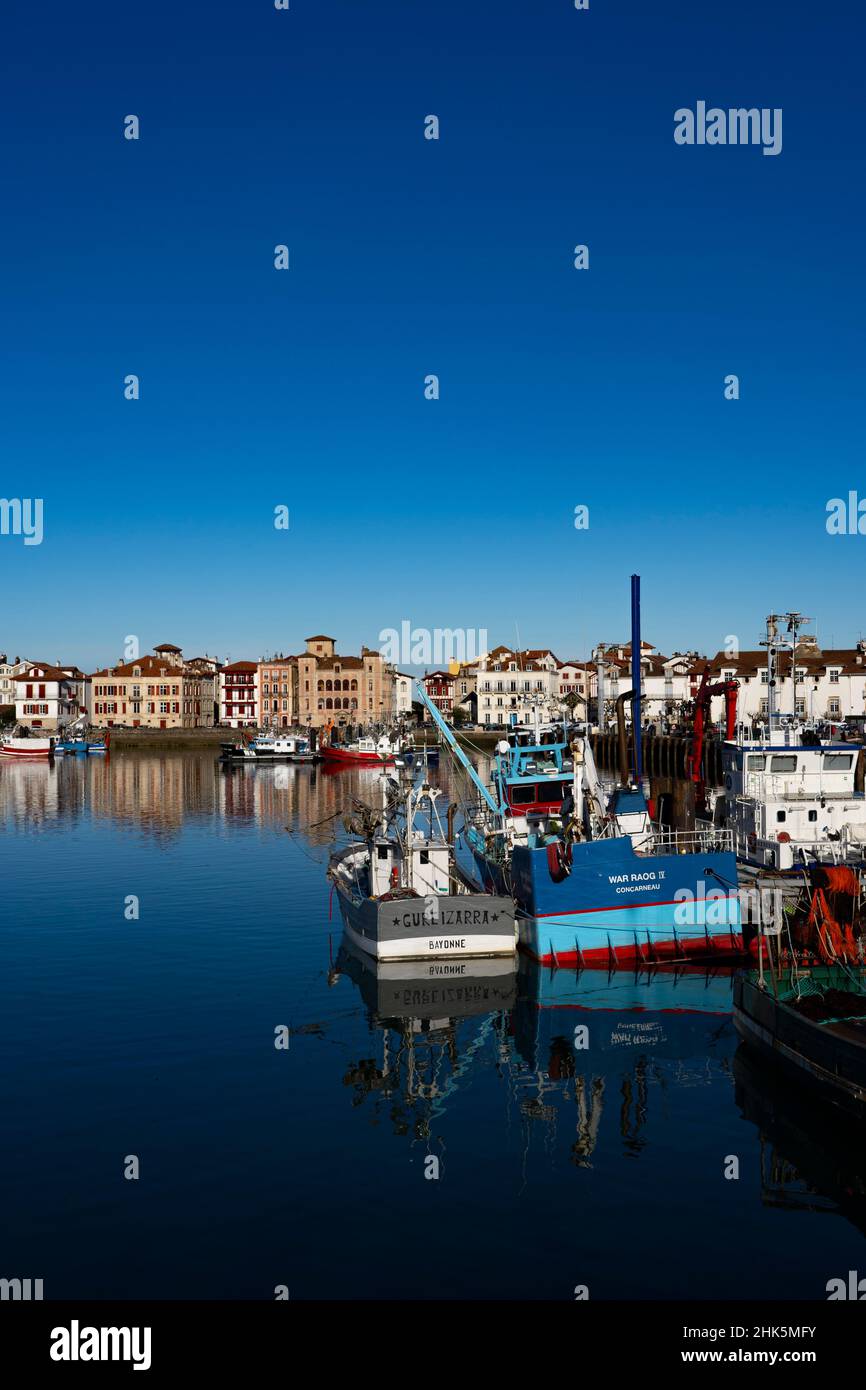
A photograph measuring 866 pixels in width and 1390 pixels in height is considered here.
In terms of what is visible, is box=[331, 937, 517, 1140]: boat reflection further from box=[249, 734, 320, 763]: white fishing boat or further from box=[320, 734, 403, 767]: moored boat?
box=[249, 734, 320, 763]: white fishing boat

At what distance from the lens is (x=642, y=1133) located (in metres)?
18.5

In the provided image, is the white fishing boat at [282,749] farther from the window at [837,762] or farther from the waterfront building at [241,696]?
the window at [837,762]

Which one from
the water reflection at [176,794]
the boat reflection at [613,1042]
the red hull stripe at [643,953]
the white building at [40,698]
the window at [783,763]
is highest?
the white building at [40,698]

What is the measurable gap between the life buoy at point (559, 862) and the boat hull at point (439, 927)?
146 centimetres

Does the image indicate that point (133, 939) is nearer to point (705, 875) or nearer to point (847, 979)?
point (705, 875)

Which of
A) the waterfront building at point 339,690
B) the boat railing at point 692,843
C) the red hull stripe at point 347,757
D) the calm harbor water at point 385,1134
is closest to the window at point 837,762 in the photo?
the boat railing at point 692,843

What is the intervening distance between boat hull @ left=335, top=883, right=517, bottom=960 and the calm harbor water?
75 centimetres

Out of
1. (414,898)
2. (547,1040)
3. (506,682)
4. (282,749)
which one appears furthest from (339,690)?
(547,1040)

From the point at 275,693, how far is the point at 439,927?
453ft

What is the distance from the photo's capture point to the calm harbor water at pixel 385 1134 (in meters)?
14.2

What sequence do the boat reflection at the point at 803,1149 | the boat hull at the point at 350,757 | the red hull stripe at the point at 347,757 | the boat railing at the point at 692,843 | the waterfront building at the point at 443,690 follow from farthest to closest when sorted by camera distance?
the waterfront building at the point at 443,690
the red hull stripe at the point at 347,757
the boat hull at the point at 350,757
the boat railing at the point at 692,843
the boat reflection at the point at 803,1149

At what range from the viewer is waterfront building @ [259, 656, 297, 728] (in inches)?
6442

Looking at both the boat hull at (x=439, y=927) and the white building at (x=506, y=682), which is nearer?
the boat hull at (x=439, y=927)
